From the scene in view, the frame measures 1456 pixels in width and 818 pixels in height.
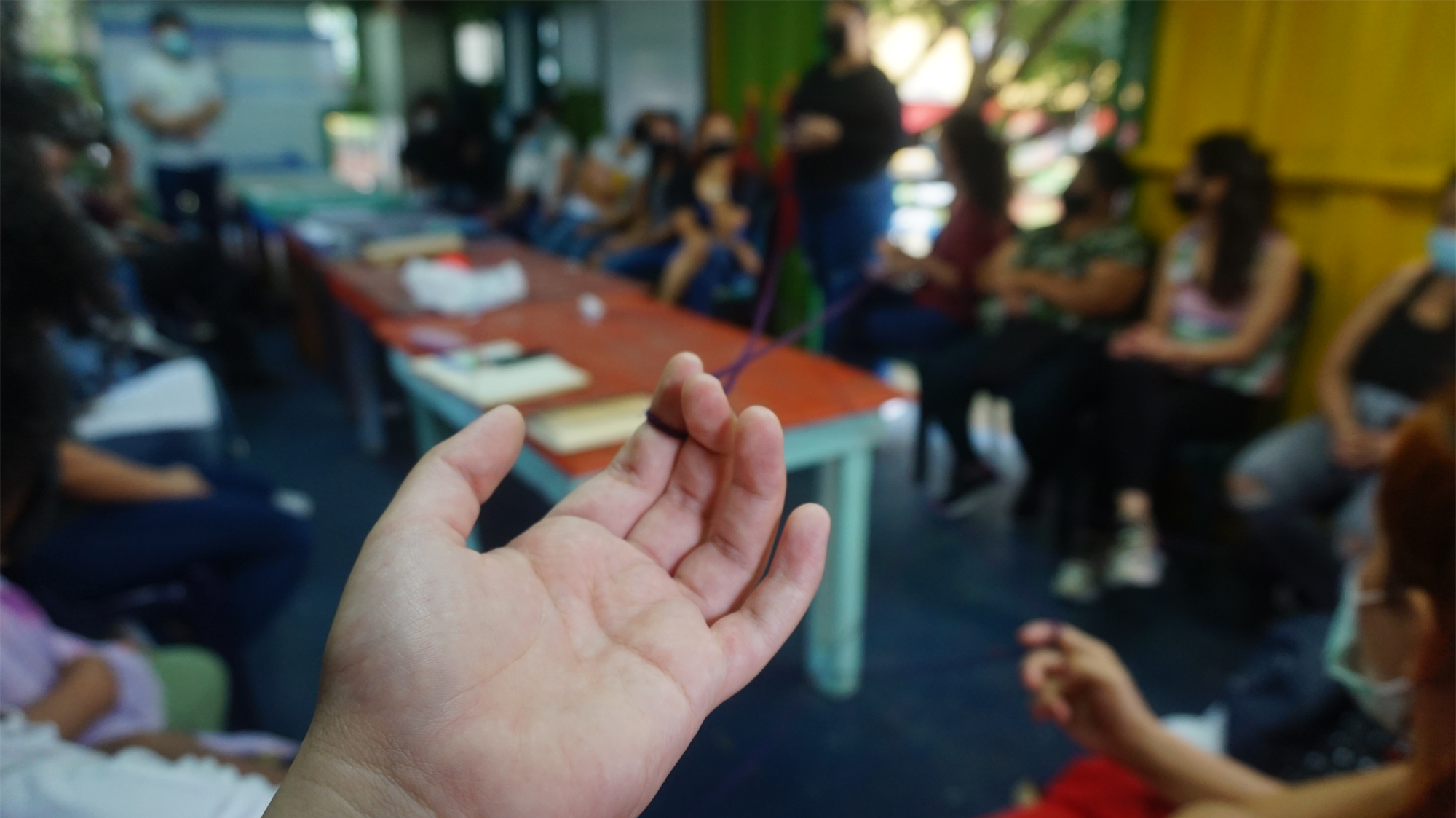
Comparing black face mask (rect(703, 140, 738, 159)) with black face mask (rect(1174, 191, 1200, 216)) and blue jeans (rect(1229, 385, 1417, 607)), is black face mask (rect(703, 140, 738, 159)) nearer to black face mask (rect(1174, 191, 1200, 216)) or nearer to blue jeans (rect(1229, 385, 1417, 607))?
black face mask (rect(1174, 191, 1200, 216))

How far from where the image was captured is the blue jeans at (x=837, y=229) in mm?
822

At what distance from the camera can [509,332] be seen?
1.50 metres

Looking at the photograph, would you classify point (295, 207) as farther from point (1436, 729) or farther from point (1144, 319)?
point (1436, 729)

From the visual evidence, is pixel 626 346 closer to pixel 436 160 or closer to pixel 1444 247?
pixel 1444 247

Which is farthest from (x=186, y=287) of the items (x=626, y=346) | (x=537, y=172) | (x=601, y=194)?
(x=626, y=346)

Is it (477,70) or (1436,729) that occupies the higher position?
(477,70)

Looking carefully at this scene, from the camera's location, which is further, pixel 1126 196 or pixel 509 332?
pixel 1126 196

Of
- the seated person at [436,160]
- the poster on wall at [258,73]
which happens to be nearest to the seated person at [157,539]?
the seated person at [436,160]

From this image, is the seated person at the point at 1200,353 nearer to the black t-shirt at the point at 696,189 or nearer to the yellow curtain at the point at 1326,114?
the yellow curtain at the point at 1326,114

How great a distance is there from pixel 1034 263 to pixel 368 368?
1.96m

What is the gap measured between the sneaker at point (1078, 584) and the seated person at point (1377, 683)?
0.94 meters

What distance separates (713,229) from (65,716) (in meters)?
1.20

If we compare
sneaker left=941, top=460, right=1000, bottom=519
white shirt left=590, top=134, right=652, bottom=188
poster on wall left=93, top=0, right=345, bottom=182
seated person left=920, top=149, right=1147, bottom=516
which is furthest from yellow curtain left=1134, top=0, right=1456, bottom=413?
poster on wall left=93, top=0, right=345, bottom=182

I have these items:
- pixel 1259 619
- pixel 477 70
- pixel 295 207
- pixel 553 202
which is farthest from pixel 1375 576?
pixel 477 70
